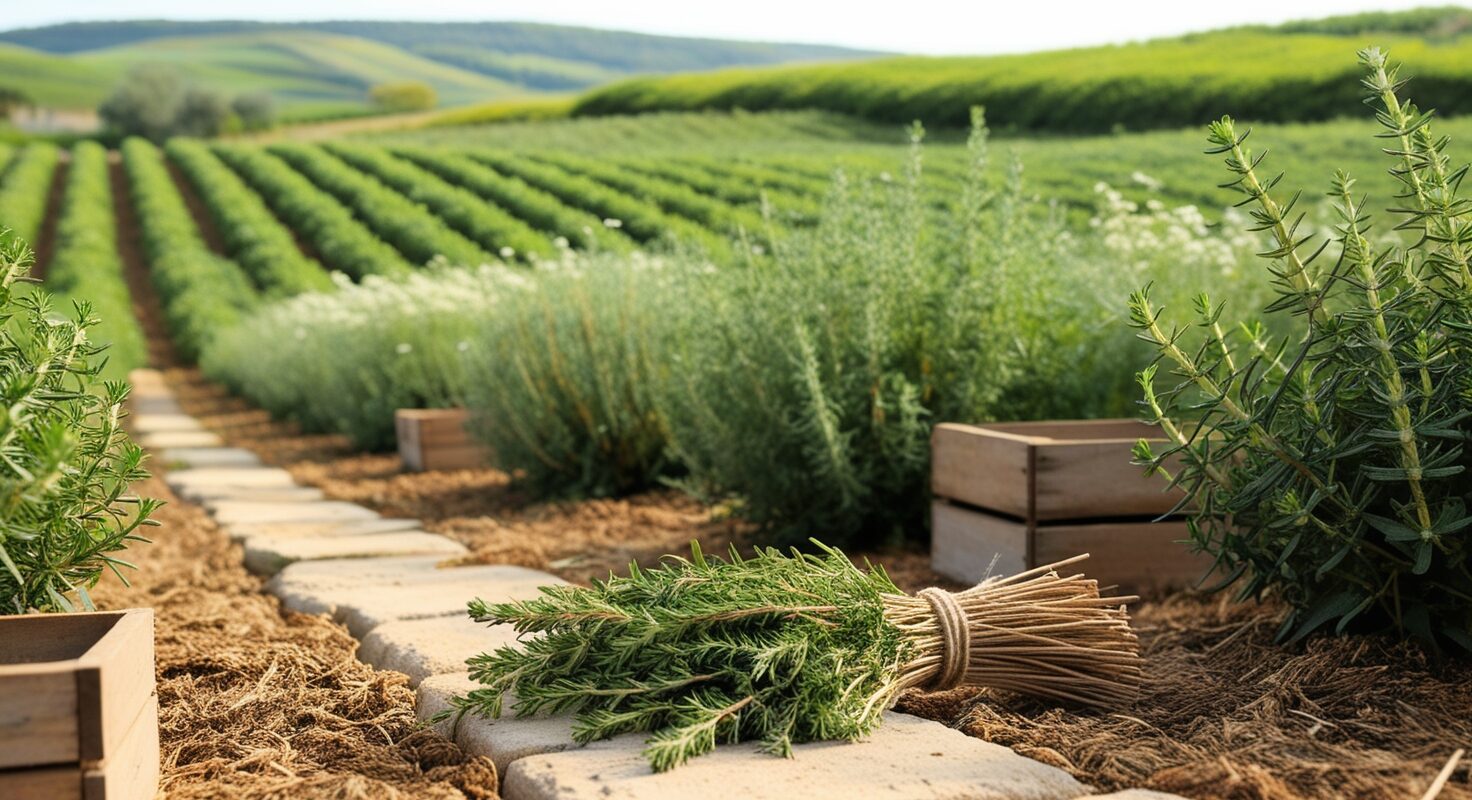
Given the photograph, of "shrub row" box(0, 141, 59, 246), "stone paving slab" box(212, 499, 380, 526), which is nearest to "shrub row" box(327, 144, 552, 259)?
"shrub row" box(0, 141, 59, 246)

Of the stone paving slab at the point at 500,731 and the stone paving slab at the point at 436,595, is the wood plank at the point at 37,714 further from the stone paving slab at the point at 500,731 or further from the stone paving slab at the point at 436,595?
the stone paving slab at the point at 436,595

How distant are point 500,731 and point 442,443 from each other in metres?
5.10

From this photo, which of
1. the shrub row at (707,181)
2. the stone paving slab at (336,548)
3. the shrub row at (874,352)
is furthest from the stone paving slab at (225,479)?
Answer: the shrub row at (707,181)

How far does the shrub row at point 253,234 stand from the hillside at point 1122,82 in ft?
62.3

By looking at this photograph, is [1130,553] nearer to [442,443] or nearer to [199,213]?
[442,443]

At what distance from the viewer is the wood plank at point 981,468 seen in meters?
3.39

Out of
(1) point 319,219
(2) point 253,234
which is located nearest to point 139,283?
(2) point 253,234

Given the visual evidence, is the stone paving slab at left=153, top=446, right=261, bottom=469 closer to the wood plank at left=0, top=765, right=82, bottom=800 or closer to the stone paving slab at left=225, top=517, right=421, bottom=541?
the stone paving slab at left=225, top=517, right=421, bottom=541

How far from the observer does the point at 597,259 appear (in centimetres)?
646

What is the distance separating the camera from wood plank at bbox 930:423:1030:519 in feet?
11.1

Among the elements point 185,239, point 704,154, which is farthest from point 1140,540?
point 704,154

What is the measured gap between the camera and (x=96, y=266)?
22.3 metres

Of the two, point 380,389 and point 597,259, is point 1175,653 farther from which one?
point 380,389

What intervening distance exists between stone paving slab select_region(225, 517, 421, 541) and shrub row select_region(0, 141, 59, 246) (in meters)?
17.5
